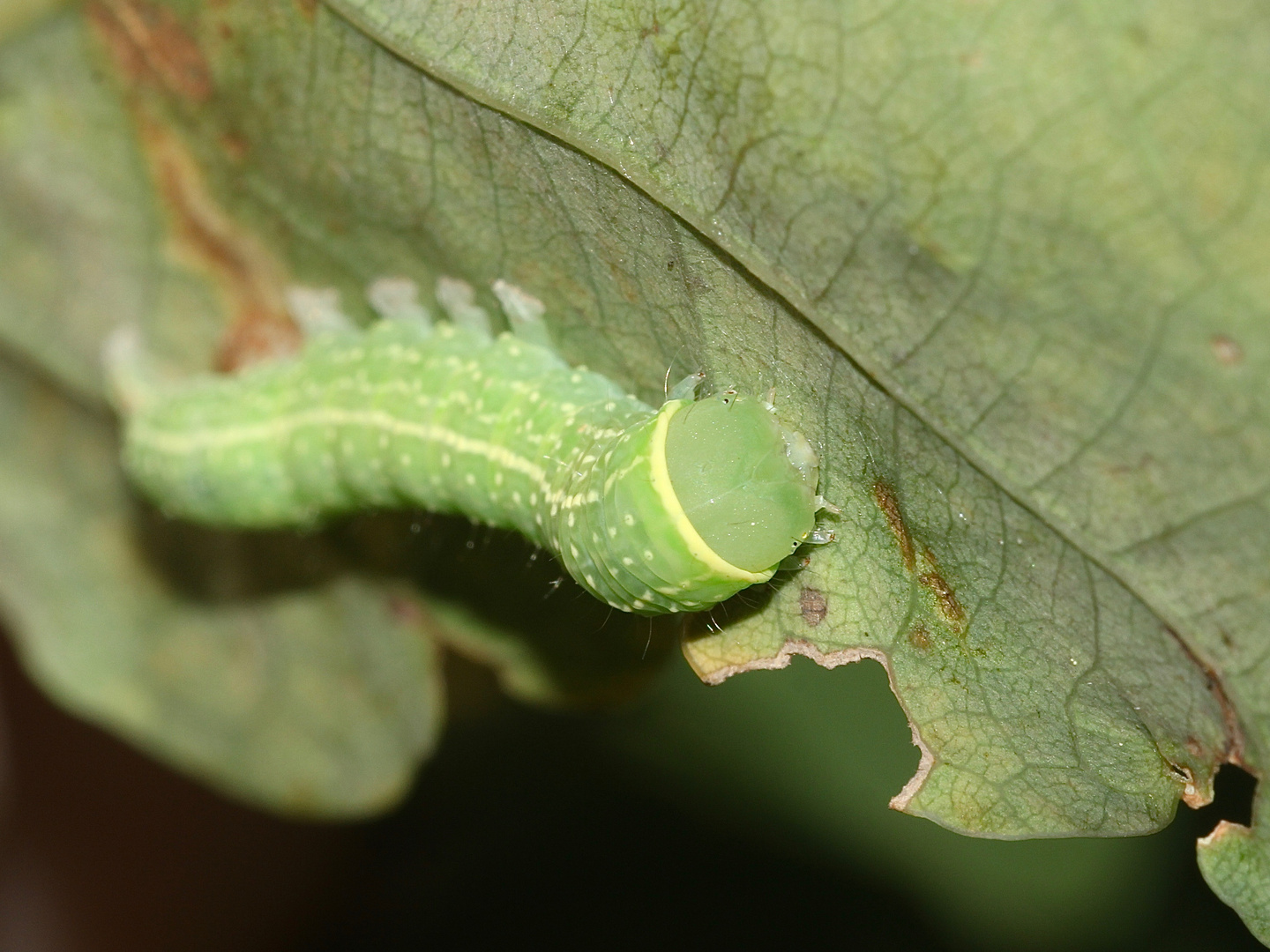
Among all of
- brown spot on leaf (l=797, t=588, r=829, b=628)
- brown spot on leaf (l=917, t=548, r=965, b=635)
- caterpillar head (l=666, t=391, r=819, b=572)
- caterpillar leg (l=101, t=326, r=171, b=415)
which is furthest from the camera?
caterpillar leg (l=101, t=326, r=171, b=415)

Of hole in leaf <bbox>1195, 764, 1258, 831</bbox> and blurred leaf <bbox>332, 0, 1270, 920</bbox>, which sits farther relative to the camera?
hole in leaf <bbox>1195, 764, 1258, 831</bbox>

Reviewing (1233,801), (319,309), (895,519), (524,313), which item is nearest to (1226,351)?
(895,519)

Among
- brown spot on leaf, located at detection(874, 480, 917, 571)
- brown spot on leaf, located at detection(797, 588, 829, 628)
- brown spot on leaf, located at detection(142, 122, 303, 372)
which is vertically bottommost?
brown spot on leaf, located at detection(142, 122, 303, 372)

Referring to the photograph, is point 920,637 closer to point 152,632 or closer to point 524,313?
point 524,313

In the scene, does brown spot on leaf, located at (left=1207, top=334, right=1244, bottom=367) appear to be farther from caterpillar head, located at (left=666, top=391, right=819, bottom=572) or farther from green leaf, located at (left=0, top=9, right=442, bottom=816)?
green leaf, located at (left=0, top=9, right=442, bottom=816)

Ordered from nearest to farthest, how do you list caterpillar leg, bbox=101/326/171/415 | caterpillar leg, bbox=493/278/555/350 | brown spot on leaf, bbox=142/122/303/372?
caterpillar leg, bbox=493/278/555/350 < brown spot on leaf, bbox=142/122/303/372 < caterpillar leg, bbox=101/326/171/415

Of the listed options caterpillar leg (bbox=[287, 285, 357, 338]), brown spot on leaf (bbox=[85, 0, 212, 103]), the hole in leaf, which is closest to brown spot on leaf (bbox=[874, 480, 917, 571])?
the hole in leaf

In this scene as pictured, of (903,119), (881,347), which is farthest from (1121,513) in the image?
(903,119)

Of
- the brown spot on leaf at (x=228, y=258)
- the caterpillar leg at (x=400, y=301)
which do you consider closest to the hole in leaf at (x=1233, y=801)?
the caterpillar leg at (x=400, y=301)
